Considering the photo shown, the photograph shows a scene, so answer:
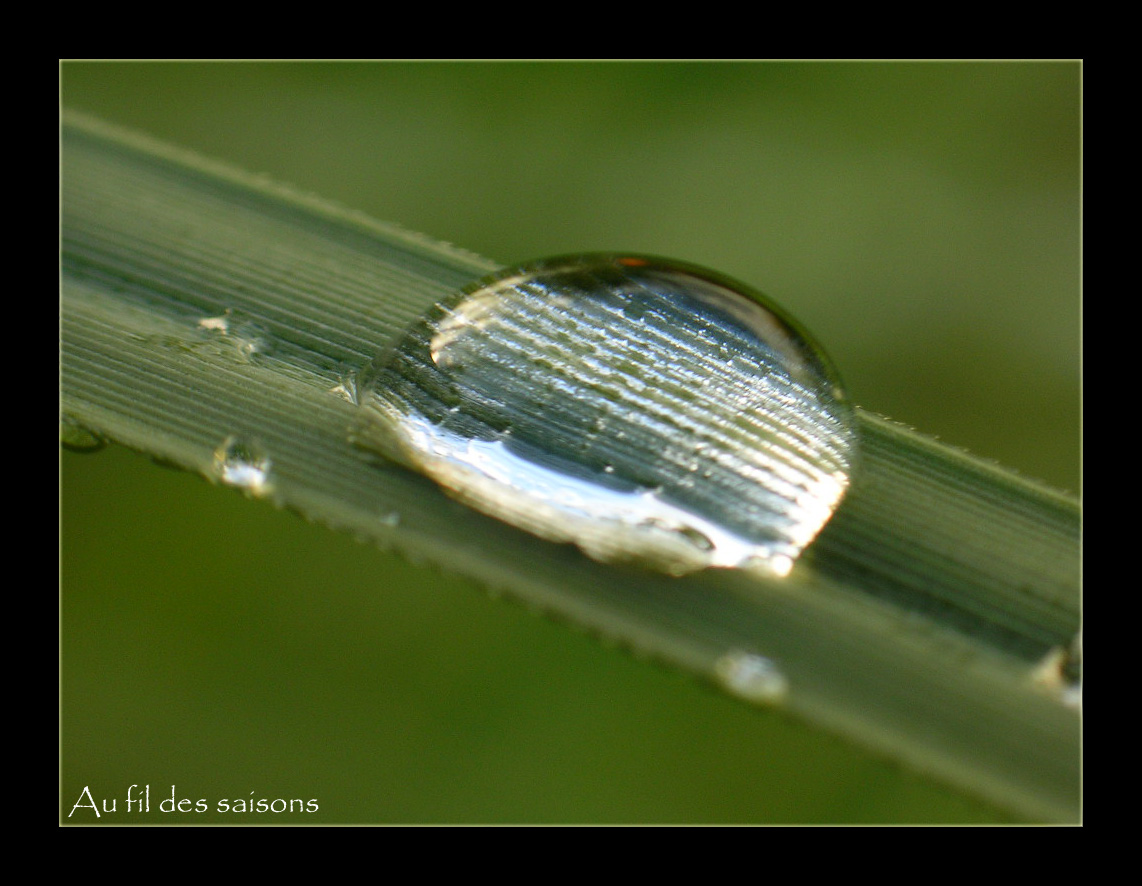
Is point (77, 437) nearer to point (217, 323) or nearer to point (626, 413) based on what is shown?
point (217, 323)

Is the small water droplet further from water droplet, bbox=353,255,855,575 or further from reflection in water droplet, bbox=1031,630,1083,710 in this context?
reflection in water droplet, bbox=1031,630,1083,710

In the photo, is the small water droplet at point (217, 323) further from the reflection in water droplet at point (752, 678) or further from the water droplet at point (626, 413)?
the reflection in water droplet at point (752, 678)

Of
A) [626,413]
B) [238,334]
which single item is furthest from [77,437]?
[626,413]

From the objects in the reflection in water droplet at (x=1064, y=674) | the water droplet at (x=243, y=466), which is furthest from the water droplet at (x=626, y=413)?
the reflection in water droplet at (x=1064, y=674)

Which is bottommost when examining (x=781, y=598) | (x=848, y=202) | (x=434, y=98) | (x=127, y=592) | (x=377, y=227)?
(x=781, y=598)

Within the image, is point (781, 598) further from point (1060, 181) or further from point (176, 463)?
point (1060, 181)

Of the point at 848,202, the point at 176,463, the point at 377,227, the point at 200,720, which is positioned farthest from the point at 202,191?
the point at 848,202

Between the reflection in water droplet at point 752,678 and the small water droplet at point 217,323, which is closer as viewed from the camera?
the reflection in water droplet at point 752,678
